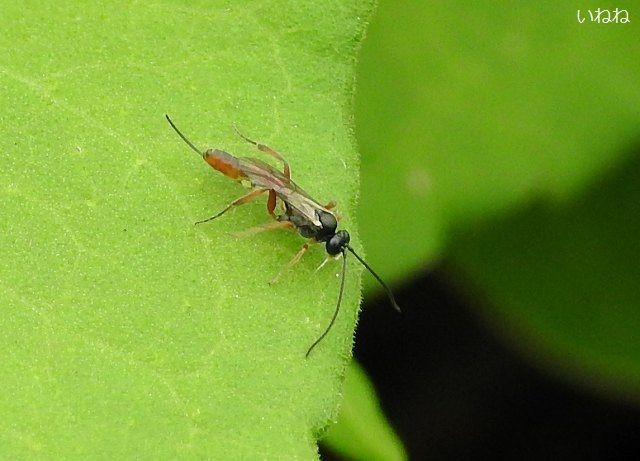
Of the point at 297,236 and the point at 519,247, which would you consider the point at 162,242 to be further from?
the point at 519,247

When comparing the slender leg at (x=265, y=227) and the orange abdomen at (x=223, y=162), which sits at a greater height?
the orange abdomen at (x=223, y=162)

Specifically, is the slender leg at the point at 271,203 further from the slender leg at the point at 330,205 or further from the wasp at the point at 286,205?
the slender leg at the point at 330,205

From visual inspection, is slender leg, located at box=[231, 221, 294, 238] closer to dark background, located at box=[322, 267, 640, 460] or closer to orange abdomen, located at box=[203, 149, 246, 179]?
orange abdomen, located at box=[203, 149, 246, 179]

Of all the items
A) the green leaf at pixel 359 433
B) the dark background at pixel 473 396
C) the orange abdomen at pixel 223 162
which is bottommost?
the dark background at pixel 473 396

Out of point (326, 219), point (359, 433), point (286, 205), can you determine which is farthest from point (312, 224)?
point (359, 433)

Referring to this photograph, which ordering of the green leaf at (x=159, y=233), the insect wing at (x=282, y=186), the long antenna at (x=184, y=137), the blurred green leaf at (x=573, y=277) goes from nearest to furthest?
the green leaf at (x=159, y=233) → the long antenna at (x=184, y=137) → the insect wing at (x=282, y=186) → the blurred green leaf at (x=573, y=277)

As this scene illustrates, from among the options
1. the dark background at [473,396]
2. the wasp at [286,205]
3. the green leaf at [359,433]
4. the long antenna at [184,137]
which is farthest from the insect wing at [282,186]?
the dark background at [473,396]

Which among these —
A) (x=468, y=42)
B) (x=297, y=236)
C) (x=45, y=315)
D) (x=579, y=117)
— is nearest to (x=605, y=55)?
(x=579, y=117)
